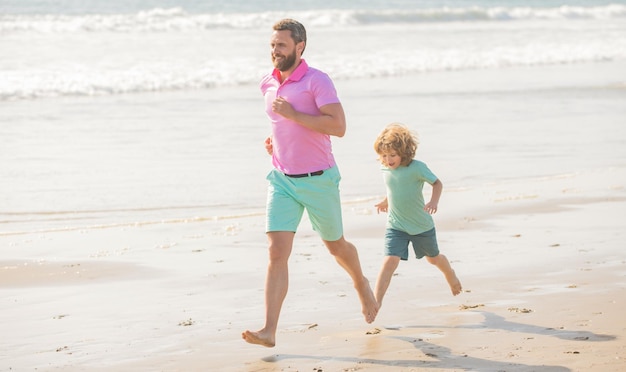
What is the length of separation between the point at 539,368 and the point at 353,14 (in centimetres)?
4025

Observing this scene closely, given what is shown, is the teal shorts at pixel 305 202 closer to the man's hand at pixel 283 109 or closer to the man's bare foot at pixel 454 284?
the man's hand at pixel 283 109

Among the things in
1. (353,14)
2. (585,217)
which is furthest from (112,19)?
(585,217)

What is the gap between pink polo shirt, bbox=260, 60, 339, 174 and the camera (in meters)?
5.12

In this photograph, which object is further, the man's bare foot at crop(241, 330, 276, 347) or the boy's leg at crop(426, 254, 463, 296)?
the boy's leg at crop(426, 254, 463, 296)

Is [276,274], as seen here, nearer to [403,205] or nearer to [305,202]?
[305,202]

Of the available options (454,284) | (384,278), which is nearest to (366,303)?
(384,278)

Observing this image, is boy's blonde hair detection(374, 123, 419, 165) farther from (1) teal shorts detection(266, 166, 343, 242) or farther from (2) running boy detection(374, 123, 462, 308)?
(1) teal shorts detection(266, 166, 343, 242)

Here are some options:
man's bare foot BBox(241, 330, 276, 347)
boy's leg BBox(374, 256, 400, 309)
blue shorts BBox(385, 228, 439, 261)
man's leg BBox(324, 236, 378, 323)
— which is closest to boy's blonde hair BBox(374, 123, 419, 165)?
blue shorts BBox(385, 228, 439, 261)

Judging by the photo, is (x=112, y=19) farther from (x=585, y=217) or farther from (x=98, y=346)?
(x=98, y=346)

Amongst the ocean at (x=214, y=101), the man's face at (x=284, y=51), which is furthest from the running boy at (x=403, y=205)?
the ocean at (x=214, y=101)

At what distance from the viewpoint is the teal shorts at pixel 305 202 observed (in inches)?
203

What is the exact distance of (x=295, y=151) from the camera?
5.19m

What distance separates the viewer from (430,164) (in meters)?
12.3

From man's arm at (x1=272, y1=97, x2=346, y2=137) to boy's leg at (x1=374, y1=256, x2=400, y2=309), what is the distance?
1059 millimetres
